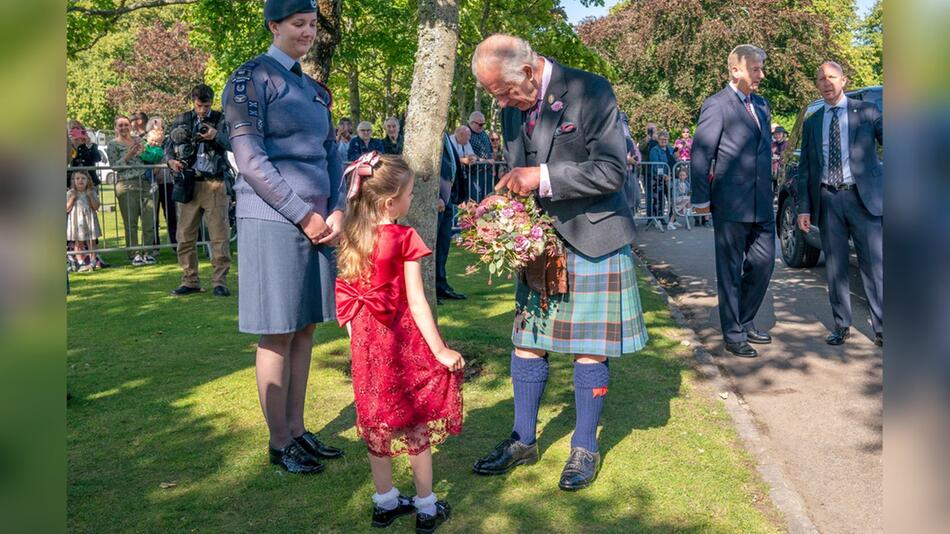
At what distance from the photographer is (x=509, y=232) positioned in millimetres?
4367

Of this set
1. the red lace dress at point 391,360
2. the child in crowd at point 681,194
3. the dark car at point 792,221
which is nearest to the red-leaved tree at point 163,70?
the child in crowd at point 681,194

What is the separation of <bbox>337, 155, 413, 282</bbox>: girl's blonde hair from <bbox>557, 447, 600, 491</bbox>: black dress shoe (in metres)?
1.46

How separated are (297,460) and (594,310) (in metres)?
1.71

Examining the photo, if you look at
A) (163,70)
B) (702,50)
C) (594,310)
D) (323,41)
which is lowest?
(594,310)

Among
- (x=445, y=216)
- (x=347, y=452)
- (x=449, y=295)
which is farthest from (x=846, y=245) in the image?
(x=347, y=452)

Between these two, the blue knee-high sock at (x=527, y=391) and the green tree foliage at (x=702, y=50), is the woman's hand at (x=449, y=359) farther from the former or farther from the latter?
the green tree foliage at (x=702, y=50)

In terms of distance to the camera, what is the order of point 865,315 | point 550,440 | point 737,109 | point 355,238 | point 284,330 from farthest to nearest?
point 865,315 → point 737,109 → point 550,440 → point 284,330 → point 355,238

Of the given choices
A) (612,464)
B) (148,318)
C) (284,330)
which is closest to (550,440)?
(612,464)

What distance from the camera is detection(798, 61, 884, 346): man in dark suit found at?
24.2 feet

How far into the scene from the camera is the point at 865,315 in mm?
→ 8984

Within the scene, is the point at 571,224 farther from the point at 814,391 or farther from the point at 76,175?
the point at 76,175

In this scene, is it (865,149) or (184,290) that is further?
(184,290)
